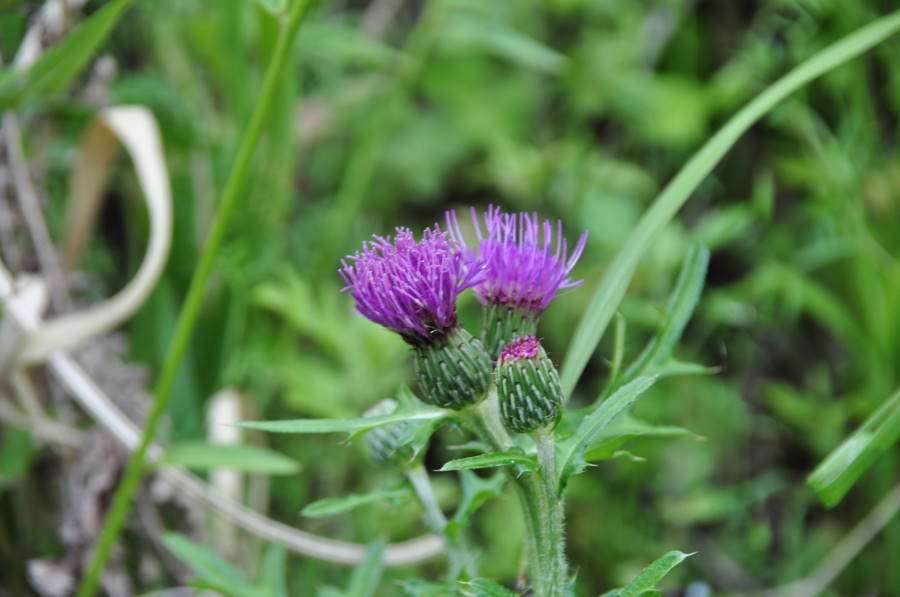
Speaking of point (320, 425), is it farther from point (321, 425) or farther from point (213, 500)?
point (213, 500)

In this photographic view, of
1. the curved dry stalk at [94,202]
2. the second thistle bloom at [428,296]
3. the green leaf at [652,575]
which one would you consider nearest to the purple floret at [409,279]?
the second thistle bloom at [428,296]

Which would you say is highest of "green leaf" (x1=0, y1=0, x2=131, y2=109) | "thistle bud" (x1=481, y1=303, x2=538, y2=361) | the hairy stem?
"green leaf" (x1=0, y1=0, x2=131, y2=109)

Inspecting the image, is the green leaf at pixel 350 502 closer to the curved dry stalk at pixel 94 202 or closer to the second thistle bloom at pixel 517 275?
the second thistle bloom at pixel 517 275

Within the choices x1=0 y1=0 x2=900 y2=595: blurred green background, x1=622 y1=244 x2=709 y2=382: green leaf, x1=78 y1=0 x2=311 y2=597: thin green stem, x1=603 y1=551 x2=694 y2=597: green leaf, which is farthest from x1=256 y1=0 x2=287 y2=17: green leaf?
x1=603 y1=551 x2=694 y2=597: green leaf

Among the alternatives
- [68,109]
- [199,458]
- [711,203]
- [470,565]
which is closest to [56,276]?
[68,109]

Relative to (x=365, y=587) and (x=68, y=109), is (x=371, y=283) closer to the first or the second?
(x=365, y=587)

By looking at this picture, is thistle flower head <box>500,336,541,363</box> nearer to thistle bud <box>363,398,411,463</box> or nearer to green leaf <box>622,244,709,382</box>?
green leaf <box>622,244,709,382</box>
